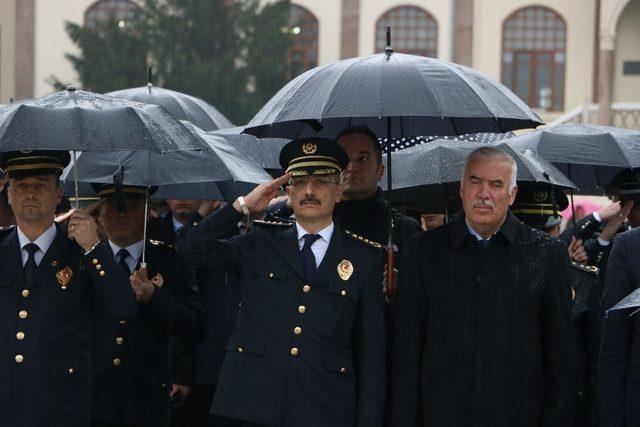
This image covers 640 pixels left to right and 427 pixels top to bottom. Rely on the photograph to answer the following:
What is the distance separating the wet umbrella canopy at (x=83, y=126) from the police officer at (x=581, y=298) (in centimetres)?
235

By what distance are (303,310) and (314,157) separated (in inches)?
27.5

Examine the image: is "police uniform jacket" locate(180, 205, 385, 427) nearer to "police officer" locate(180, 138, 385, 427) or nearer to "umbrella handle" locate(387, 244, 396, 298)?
"police officer" locate(180, 138, 385, 427)

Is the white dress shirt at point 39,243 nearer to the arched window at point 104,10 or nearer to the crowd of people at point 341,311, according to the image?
the crowd of people at point 341,311

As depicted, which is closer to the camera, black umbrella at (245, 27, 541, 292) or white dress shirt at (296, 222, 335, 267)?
black umbrella at (245, 27, 541, 292)

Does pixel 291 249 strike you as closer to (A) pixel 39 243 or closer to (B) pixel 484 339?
(B) pixel 484 339

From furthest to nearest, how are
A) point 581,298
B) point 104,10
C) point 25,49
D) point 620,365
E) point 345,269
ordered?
point 104,10
point 25,49
point 581,298
point 620,365
point 345,269

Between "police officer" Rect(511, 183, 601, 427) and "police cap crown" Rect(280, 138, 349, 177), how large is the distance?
5.19 ft

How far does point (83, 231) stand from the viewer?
6.00 metres

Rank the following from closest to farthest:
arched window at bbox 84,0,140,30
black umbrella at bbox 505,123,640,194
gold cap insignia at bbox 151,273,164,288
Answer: gold cap insignia at bbox 151,273,164,288 < black umbrella at bbox 505,123,640,194 < arched window at bbox 84,0,140,30

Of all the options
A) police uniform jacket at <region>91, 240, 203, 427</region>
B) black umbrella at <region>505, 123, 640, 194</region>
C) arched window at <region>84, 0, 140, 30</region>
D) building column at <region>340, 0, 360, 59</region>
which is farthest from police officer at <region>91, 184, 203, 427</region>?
building column at <region>340, 0, 360, 59</region>

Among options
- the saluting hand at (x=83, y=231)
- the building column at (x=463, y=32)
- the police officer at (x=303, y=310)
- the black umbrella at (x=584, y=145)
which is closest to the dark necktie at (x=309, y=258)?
the police officer at (x=303, y=310)

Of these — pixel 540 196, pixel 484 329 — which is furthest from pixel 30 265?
pixel 540 196

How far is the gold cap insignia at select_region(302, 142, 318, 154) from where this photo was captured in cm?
611

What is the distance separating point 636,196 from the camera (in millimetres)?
8438
